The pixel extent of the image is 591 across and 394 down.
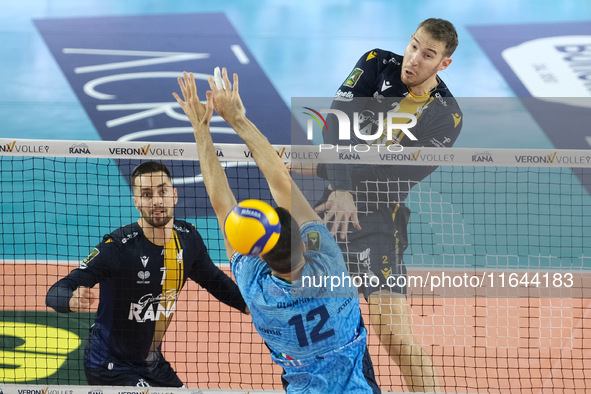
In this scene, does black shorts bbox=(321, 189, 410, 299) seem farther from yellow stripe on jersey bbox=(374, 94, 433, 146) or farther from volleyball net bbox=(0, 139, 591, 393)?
yellow stripe on jersey bbox=(374, 94, 433, 146)

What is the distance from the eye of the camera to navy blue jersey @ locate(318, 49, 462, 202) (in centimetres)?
591

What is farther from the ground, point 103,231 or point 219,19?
point 219,19

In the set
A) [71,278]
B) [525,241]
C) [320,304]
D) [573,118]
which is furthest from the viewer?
[573,118]

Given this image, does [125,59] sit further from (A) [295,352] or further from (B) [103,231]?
(A) [295,352]

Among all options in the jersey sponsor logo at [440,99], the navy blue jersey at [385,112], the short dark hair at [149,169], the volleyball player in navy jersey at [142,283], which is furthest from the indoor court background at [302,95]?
the jersey sponsor logo at [440,99]

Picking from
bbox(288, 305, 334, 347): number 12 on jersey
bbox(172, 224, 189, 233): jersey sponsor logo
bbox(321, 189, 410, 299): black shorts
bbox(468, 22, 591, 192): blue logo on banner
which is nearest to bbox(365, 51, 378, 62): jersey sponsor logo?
bbox(321, 189, 410, 299): black shorts

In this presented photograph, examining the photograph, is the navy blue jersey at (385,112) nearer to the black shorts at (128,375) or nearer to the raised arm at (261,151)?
the raised arm at (261,151)

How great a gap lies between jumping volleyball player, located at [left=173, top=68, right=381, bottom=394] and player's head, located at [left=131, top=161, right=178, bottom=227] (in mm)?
1243

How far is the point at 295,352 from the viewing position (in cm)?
454

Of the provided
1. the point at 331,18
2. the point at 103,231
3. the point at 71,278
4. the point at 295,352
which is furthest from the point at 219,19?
the point at 295,352

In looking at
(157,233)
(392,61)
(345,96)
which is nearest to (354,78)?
(345,96)

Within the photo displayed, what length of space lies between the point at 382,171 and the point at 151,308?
6.99 feet

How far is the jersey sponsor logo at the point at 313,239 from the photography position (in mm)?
4578

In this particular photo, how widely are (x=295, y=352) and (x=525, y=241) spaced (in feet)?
20.4
